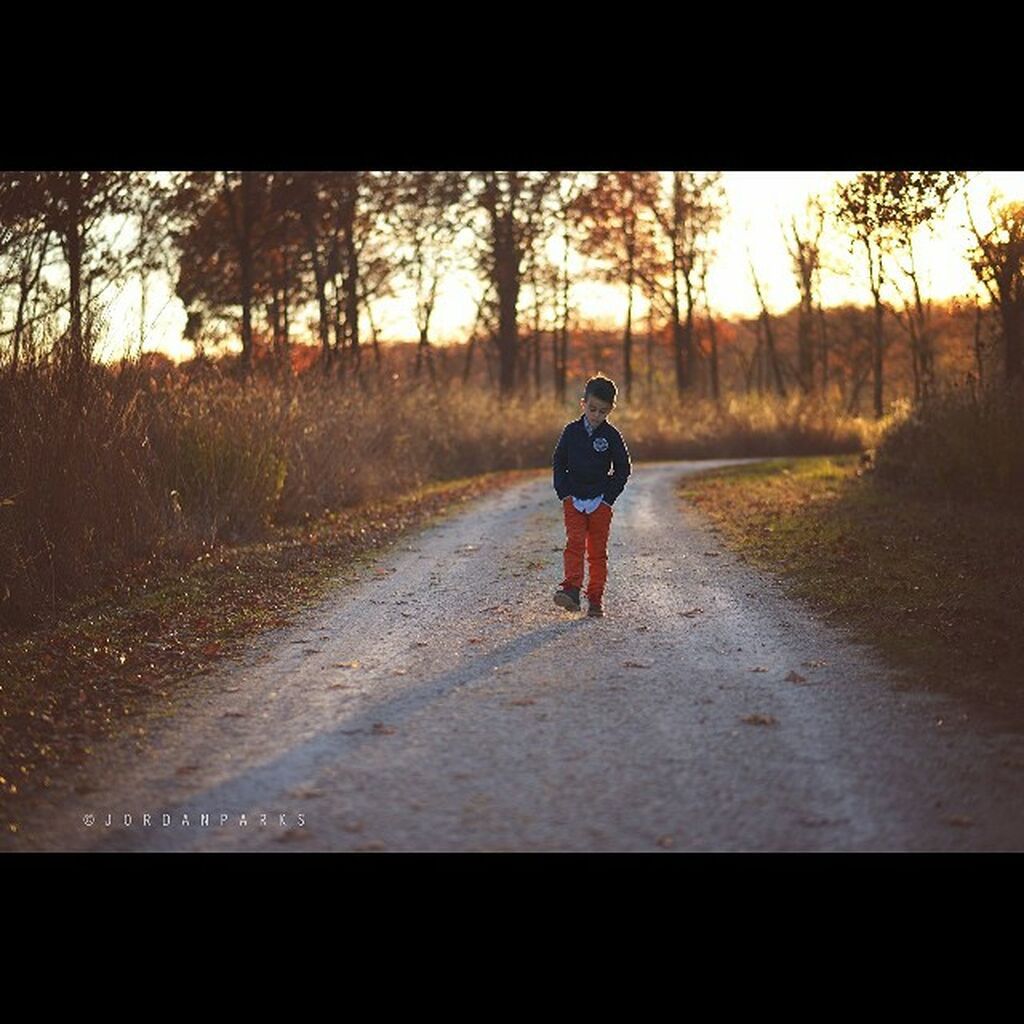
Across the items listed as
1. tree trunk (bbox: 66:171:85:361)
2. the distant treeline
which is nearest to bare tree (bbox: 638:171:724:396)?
the distant treeline

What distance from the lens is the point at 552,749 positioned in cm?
594

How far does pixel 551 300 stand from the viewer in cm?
4750

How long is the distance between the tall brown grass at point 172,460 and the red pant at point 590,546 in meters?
4.44

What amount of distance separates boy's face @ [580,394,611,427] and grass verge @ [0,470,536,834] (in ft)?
9.55

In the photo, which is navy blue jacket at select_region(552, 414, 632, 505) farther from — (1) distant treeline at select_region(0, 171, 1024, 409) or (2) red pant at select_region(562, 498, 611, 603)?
(1) distant treeline at select_region(0, 171, 1024, 409)

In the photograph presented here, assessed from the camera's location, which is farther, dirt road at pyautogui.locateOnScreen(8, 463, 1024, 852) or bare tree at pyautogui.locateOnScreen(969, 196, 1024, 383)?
bare tree at pyautogui.locateOnScreen(969, 196, 1024, 383)

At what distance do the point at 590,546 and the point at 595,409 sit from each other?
1.12 m

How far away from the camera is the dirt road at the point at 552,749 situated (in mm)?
4863

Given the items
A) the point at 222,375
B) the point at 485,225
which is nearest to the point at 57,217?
the point at 222,375

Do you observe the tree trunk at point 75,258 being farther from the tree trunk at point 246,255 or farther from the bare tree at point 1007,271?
the bare tree at point 1007,271

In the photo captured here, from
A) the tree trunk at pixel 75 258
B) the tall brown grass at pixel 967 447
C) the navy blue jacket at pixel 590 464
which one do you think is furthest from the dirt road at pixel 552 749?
the tall brown grass at pixel 967 447

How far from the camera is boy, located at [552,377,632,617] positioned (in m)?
9.66

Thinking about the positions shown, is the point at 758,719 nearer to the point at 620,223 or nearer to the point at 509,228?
the point at 509,228
